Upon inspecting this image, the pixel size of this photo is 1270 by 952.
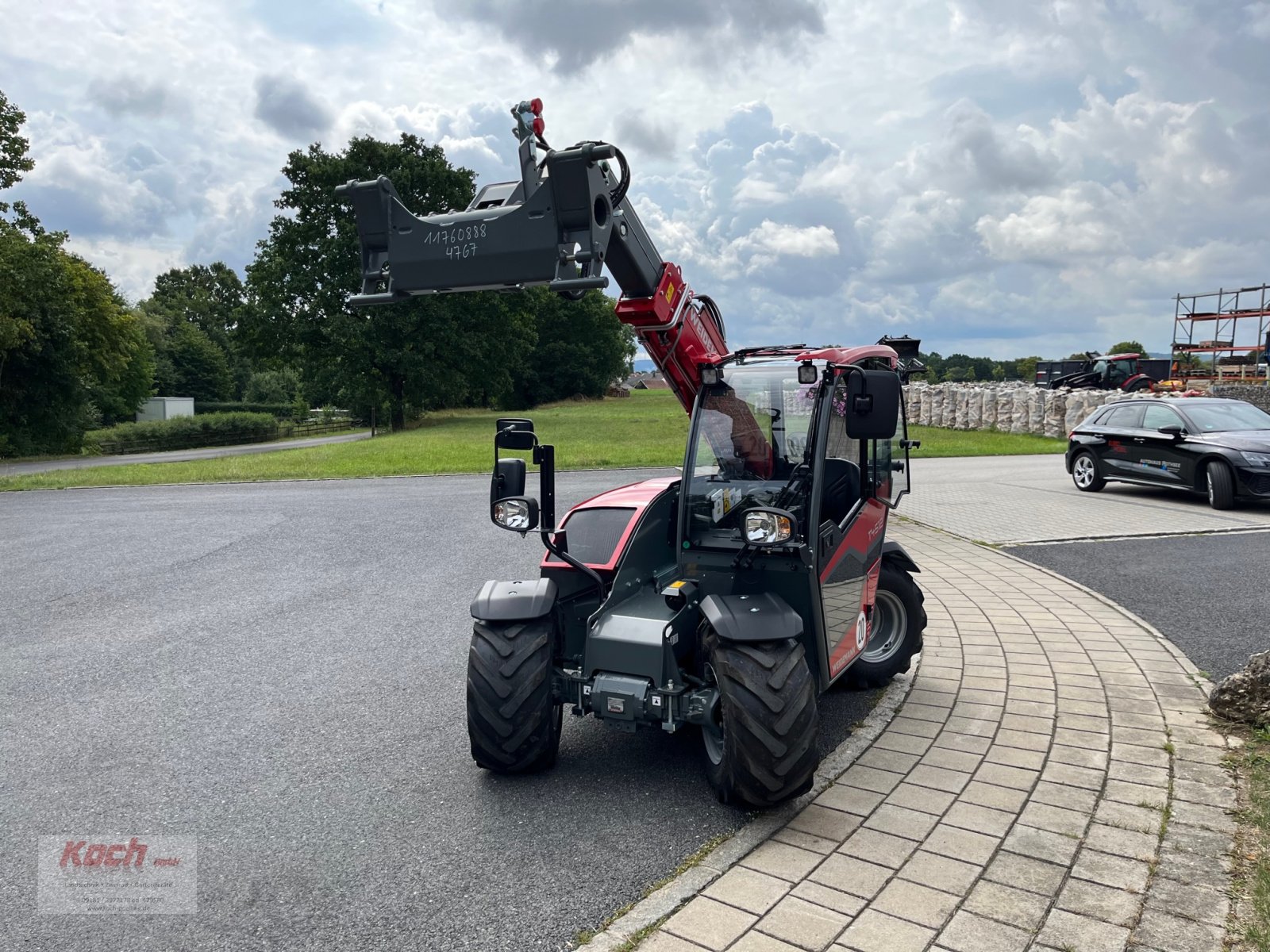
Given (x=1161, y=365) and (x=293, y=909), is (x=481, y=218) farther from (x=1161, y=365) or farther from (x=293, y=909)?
(x=1161, y=365)

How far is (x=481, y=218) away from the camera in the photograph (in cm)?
381

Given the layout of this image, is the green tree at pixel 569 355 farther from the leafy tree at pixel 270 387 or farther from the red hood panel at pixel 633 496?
the red hood panel at pixel 633 496

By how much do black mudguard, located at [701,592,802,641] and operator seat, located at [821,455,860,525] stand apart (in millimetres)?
659

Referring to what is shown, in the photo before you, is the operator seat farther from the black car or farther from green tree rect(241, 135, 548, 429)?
green tree rect(241, 135, 548, 429)

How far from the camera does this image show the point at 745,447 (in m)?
4.73

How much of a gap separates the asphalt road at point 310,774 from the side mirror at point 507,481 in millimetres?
1409

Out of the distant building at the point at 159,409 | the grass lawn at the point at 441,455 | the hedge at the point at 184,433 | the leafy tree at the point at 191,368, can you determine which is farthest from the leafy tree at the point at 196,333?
the grass lawn at the point at 441,455

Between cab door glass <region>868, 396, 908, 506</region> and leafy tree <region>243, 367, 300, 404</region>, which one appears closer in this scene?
cab door glass <region>868, 396, 908, 506</region>

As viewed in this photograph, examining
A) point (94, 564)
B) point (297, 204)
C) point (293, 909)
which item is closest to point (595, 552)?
point (293, 909)

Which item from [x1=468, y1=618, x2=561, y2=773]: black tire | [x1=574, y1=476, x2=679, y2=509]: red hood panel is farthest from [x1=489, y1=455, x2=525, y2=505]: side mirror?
[x1=574, y1=476, x2=679, y2=509]: red hood panel

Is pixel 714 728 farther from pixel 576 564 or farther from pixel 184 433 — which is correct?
pixel 184 433

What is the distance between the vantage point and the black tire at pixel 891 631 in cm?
551

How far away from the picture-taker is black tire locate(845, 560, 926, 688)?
5512 millimetres

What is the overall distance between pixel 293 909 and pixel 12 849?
4.75 feet
